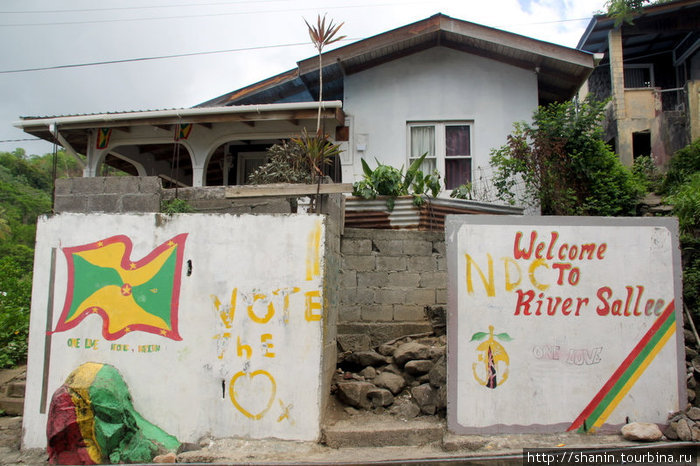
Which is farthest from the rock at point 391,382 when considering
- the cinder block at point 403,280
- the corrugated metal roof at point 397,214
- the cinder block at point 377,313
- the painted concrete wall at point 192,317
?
the corrugated metal roof at point 397,214

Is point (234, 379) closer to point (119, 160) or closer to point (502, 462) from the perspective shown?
point (502, 462)

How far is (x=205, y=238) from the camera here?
595 cm

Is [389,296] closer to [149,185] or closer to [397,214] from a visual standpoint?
[397,214]

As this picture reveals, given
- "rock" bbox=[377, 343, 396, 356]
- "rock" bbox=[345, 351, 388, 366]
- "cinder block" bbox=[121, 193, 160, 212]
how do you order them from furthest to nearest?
"cinder block" bbox=[121, 193, 160, 212]
"rock" bbox=[377, 343, 396, 356]
"rock" bbox=[345, 351, 388, 366]

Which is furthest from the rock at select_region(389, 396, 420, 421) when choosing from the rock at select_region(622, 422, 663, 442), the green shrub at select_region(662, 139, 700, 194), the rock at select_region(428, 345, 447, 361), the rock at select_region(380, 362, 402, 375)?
the green shrub at select_region(662, 139, 700, 194)

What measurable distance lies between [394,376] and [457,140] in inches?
229

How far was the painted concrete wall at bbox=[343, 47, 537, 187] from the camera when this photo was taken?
408 inches

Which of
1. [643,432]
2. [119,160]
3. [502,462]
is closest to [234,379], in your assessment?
[502,462]

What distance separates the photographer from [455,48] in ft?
34.8

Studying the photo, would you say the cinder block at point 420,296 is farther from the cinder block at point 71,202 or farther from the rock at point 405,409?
the cinder block at point 71,202

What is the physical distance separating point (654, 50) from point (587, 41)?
2628mm

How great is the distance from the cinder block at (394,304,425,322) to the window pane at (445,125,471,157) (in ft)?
13.6

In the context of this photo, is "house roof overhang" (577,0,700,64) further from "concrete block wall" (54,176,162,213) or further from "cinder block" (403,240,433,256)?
"concrete block wall" (54,176,162,213)

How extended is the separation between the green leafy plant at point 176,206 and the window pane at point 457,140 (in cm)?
557
